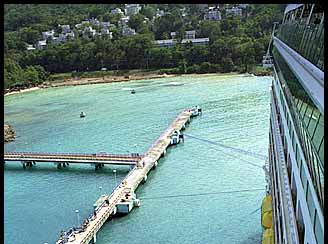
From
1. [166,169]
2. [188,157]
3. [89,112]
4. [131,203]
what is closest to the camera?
[131,203]

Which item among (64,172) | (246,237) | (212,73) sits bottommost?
(212,73)

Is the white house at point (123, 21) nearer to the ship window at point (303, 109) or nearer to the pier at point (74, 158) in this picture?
the pier at point (74, 158)

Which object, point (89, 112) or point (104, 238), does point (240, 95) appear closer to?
point (89, 112)

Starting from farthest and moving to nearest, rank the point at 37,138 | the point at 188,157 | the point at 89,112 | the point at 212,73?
the point at 212,73 → the point at 89,112 → the point at 37,138 → the point at 188,157

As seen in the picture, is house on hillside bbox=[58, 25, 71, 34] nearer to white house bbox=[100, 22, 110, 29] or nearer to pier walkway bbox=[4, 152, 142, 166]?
white house bbox=[100, 22, 110, 29]

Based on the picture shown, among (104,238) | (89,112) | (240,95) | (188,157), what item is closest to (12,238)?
(104,238)

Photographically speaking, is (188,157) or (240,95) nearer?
(188,157)

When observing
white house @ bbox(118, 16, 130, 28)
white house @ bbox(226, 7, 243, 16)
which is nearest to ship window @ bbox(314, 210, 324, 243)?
white house @ bbox(226, 7, 243, 16)
